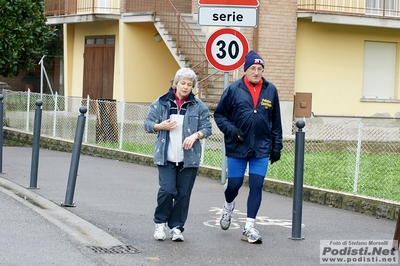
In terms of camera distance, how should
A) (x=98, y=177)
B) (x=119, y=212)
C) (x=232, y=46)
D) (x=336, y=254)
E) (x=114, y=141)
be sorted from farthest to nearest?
(x=114, y=141) < (x=98, y=177) < (x=232, y=46) < (x=119, y=212) < (x=336, y=254)

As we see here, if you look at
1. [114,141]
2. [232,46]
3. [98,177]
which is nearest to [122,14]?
[114,141]

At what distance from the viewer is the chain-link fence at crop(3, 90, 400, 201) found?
1182 cm

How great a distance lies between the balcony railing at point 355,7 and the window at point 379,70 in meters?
0.90

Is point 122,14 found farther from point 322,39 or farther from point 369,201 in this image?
point 369,201

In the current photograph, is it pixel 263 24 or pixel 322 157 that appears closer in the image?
pixel 322 157

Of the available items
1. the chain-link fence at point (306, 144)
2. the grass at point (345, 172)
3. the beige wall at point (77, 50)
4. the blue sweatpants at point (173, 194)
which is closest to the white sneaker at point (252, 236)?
the blue sweatpants at point (173, 194)

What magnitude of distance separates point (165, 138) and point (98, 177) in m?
5.78

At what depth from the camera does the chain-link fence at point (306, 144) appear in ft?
38.8

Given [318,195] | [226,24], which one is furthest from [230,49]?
[318,195]

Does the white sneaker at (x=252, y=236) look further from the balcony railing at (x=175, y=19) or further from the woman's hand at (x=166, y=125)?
the balcony railing at (x=175, y=19)

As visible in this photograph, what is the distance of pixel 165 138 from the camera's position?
8.02m

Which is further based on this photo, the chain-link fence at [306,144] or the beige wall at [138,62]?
the beige wall at [138,62]

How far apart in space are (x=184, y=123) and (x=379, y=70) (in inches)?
645

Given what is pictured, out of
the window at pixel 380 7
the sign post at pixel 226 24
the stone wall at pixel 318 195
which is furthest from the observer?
the window at pixel 380 7
